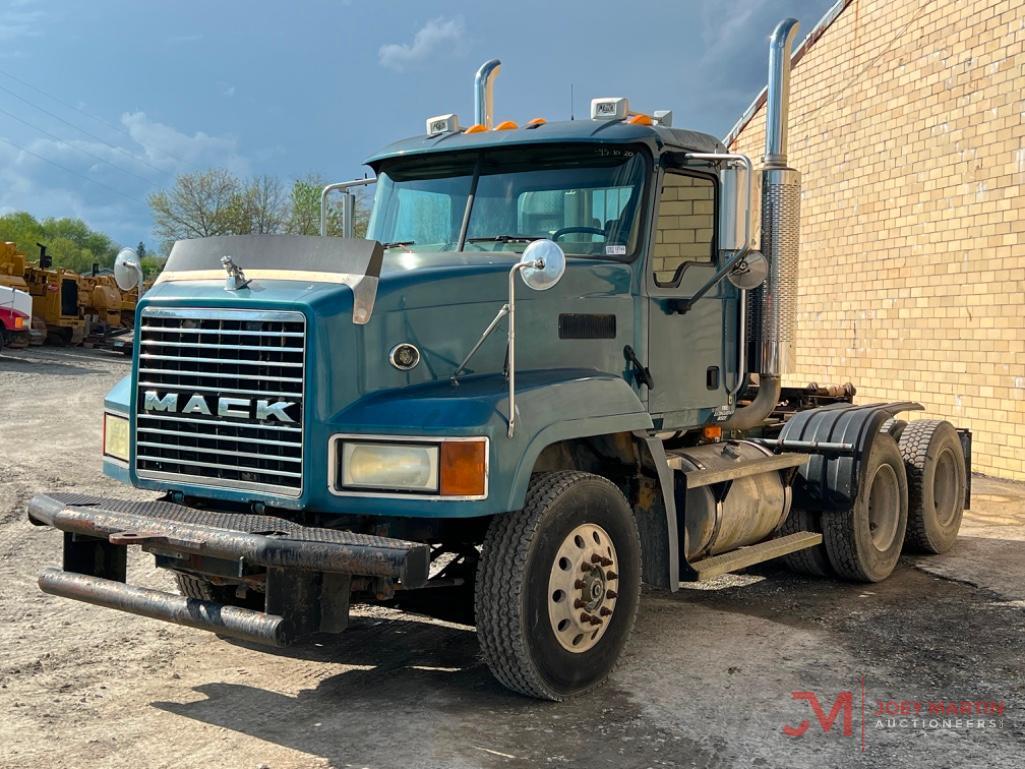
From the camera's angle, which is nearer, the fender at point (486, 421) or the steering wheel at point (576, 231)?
the fender at point (486, 421)

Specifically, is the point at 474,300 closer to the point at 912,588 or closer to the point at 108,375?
the point at 912,588

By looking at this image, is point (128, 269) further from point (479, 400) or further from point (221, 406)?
point (479, 400)

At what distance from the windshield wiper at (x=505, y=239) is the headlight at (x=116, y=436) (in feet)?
6.65

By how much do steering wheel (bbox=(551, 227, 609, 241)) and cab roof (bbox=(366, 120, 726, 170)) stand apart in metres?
0.47

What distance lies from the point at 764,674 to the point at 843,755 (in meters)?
1.05

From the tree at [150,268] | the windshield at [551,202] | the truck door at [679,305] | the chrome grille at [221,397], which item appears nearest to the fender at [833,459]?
the truck door at [679,305]

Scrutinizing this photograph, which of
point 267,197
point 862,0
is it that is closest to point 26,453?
point 862,0

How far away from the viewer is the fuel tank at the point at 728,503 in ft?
20.1

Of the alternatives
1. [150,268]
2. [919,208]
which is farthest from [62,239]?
[919,208]

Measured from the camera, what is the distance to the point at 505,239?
19.2 ft

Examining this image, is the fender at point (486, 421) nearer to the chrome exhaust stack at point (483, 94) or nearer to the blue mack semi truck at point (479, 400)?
the blue mack semi truck at point (479, 400)

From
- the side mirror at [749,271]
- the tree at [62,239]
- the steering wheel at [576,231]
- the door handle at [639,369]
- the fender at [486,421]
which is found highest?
the tree at [62,239]

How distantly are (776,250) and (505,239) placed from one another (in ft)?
6.76

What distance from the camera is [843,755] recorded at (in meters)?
4.49
